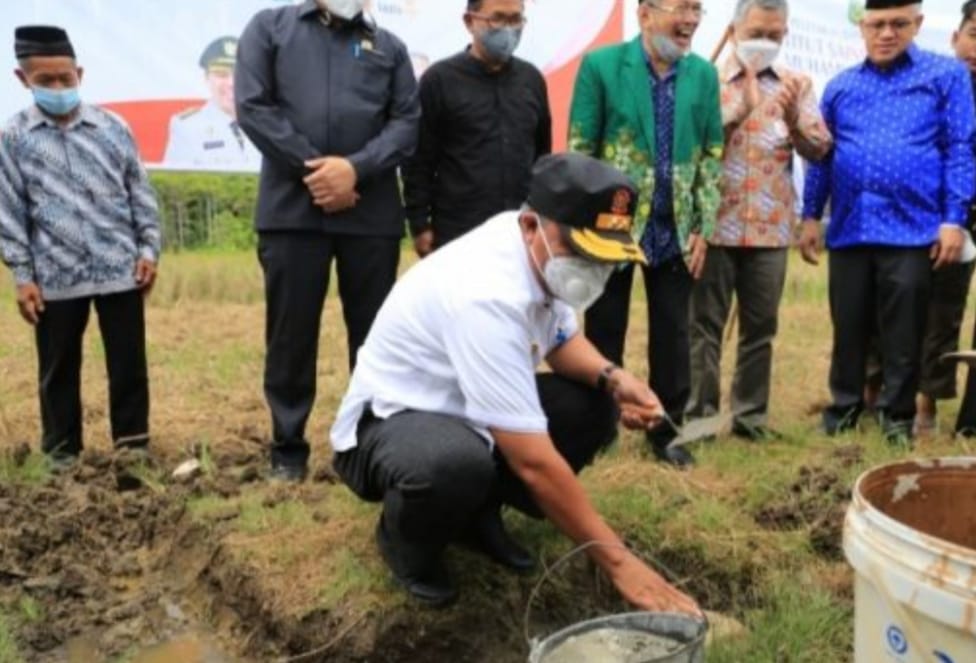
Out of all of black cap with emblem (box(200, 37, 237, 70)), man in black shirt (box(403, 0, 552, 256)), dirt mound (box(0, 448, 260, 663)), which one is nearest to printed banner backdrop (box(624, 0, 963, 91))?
black cap with emblem (box(200, 37, 237, 70))

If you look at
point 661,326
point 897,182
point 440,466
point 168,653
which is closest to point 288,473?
point 168,653

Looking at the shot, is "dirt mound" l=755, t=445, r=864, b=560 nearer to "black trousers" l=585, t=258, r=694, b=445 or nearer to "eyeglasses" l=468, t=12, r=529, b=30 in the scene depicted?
"black trousers" l=585, t=258, r=694, b=445

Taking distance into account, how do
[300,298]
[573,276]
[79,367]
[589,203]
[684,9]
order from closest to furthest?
[589,203], [573,276], [300,298], [684,9], [79,367]

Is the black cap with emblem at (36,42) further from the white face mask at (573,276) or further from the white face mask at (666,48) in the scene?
the white face mask at (573,276)

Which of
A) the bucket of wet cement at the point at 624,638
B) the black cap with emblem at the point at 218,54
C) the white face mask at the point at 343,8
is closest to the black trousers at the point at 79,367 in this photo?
the white face mask at the point at 343,8

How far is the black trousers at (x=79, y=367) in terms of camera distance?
4301mm

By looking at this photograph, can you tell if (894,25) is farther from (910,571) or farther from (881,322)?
(910,571)

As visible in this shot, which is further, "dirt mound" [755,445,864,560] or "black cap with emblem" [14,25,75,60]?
"black cap with emblem" [14,25,75,60]

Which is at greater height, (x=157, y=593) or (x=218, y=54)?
(x=218, y=54)

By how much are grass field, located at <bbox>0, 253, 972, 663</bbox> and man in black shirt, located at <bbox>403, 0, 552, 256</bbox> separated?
104cm

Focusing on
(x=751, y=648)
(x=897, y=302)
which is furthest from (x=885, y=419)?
(x=751, y=648)

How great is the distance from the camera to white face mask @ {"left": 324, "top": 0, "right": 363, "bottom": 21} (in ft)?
13.0

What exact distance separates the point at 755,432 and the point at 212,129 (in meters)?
5.22

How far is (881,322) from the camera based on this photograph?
4570mm
